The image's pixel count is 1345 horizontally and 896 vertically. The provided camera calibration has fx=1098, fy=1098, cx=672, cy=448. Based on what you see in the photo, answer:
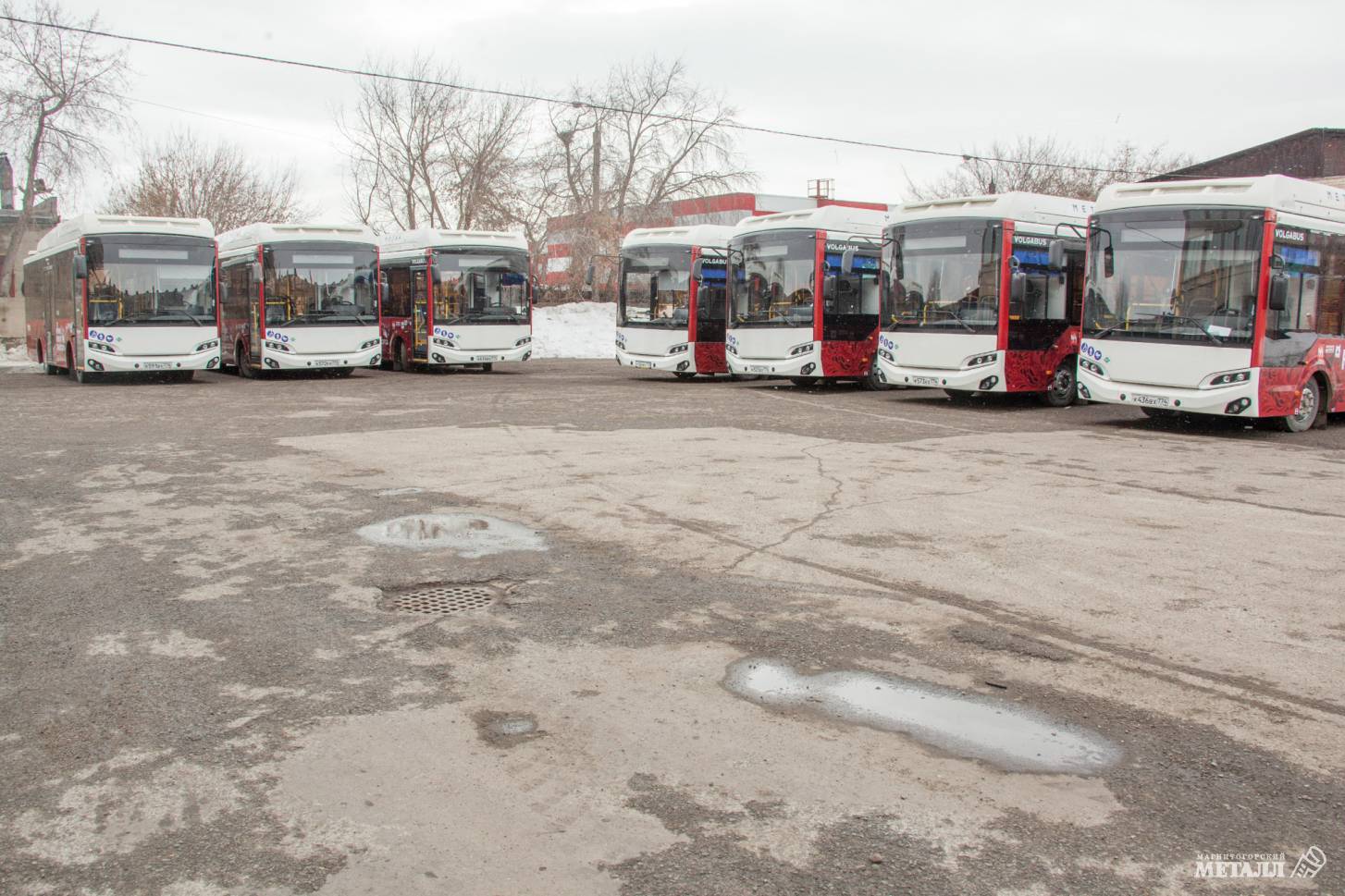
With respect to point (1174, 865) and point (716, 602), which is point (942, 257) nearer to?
point (716, 602)

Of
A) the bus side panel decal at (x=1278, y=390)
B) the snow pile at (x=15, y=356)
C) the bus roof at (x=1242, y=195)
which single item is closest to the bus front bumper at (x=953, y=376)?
the bus roof at (x=1242, y=195)

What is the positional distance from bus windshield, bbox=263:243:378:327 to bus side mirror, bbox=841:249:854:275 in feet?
35.1

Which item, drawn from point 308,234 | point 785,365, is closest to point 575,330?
point 308,234

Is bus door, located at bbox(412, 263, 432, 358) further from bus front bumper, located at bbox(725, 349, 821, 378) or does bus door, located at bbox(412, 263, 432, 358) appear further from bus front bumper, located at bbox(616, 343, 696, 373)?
bus front bumper, located at bbox(725, 349, 821, 378)

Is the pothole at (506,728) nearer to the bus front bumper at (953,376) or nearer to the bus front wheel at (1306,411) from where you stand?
the bus front wheel at (1306,411)

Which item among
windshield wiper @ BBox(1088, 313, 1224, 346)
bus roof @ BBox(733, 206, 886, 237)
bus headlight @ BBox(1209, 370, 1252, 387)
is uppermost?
bus roof @ BBox(733, 206, 886, 237)

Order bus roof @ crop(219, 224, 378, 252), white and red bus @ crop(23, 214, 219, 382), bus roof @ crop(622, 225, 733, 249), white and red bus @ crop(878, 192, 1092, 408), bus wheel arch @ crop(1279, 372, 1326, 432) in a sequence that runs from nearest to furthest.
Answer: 1. bus wheel arch @ crop(1279, 372, 1326, 432)
2. white and red bus @ crop(878, 192, 1092, 408)
3. white and red bus @ crop(23, 214, 219, 382)
4. bus roof @ crop(219, 224, 378, 252)
5. bus roof @ crop(622, 225, 733, 249)

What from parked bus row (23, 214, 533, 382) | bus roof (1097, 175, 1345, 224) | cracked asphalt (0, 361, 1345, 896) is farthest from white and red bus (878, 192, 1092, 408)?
parked bus row (23, 214, 533, 382)

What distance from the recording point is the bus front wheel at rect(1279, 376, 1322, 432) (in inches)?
591

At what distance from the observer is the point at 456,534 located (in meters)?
7.54

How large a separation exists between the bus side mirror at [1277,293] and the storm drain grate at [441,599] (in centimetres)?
1189

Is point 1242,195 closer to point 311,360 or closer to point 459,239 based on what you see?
point 459,239

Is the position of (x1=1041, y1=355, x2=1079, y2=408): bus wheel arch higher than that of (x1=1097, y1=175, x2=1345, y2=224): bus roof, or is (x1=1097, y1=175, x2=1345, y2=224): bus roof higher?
(x1=1097, y1=175, x2=1345, y2=224): bus roof

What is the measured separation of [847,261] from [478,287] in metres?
9.51
